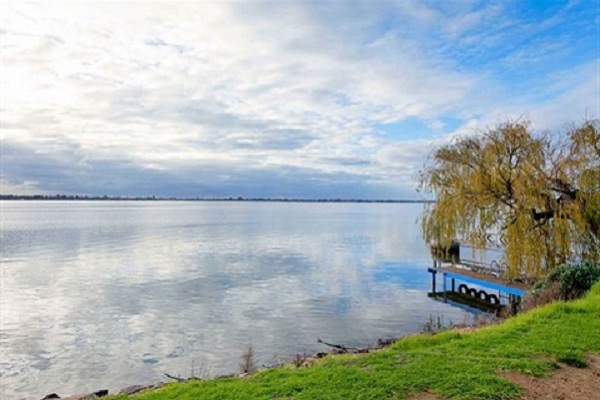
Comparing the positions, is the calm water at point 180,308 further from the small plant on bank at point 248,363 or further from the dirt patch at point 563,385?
the dirt patch at point 563,385

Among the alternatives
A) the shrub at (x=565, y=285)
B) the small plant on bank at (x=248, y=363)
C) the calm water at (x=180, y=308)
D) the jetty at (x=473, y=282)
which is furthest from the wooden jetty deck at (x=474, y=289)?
the small plant on bank at (x=248, y=363)

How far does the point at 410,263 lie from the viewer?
35906 millimetres

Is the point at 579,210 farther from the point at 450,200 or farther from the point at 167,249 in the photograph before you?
the point at 167,249

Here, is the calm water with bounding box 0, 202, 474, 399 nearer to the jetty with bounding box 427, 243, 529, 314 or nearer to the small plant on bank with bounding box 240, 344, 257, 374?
the small plant on bank with bounding box 240, 344, 257, 374

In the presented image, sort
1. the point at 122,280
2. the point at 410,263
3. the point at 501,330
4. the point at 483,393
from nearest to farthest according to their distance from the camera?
1. the point at 483,393
2. the point at 501,330
3. the point at 122,280
4. the point at 410,263

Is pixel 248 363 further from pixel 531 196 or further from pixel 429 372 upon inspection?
pixel 531 196

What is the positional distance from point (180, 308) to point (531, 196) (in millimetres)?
14383

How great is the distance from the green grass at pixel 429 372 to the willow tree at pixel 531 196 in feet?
37.2

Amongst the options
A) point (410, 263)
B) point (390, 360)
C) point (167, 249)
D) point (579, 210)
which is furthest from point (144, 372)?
point (167, 249)

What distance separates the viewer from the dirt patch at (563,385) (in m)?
5.74

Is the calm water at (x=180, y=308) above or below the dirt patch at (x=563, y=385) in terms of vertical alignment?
below

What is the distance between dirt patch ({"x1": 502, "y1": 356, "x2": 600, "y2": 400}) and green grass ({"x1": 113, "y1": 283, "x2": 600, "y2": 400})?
0.15m

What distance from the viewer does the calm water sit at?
14383mm

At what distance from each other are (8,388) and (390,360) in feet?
33.9
